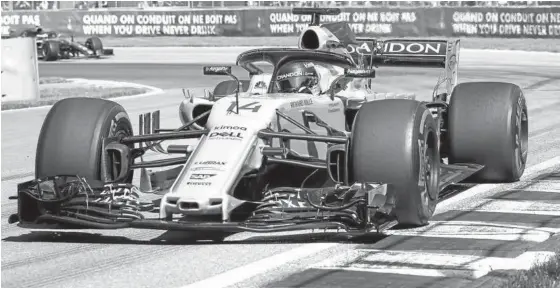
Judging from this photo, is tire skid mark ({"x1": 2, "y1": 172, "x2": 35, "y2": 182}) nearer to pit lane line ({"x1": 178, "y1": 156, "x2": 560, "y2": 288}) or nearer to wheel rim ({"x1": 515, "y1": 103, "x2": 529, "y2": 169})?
pit lane line ({"x1": 178, "y1": 156, "x2": 560, "y2": 288})

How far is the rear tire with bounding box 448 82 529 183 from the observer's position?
1058 cm

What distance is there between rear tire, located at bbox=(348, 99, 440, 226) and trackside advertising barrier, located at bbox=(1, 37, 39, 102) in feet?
45.4

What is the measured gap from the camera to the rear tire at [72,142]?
910 cm

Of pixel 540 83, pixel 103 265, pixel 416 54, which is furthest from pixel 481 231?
pixel 540 83

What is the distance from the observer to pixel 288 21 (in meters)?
46.4

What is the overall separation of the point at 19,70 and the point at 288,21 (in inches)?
998

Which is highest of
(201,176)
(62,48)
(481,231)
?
(201,176)

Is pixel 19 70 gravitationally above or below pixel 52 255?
above

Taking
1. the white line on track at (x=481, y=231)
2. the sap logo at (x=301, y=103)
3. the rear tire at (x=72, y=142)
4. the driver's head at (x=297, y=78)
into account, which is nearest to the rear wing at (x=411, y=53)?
the driver's head at (x=297, y=78)

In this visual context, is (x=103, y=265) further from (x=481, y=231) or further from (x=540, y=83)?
(x=540, y=83)

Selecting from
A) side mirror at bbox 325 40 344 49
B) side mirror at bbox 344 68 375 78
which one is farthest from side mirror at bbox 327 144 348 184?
side mirror at bbox 325 40 344 49

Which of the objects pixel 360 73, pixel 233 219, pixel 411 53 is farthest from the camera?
pixel 411 53

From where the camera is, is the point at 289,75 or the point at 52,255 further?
the point at 289,75

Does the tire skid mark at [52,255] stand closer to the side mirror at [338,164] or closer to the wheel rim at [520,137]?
the side mirror at [338,164]
